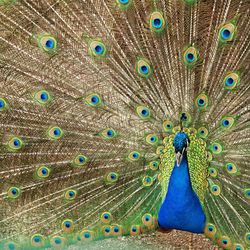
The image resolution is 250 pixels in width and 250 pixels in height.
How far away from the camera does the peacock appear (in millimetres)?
2400

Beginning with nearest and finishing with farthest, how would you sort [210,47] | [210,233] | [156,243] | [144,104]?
[210,47]
[144,104]
[210,233]
[156,243]

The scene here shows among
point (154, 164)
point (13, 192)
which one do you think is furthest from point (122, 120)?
point (13, 192)

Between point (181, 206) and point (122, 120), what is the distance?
2.01 feet

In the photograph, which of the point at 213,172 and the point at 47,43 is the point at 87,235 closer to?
the point at 213,172

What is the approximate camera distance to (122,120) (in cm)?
260

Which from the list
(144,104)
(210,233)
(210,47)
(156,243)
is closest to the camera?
(210,47)

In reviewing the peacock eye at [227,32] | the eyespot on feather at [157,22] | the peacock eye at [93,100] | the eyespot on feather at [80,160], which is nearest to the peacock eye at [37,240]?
the eyespot on feather at [80,160]

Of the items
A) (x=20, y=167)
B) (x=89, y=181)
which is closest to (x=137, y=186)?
(x=89, y=181)

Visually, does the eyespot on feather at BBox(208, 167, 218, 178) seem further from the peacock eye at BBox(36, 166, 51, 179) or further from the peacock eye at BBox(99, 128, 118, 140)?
the peacock eye at BBox(36, 166, 51, 179)

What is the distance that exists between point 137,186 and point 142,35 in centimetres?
92

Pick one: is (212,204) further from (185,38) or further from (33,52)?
(33,52)

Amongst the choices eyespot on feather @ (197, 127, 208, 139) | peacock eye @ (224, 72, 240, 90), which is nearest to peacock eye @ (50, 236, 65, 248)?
eyespot on feather @ (197, 127, 208, 139)

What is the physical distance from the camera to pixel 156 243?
3.18 metres

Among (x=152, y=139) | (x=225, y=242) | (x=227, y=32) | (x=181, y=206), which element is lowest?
(x=225, y=242)
